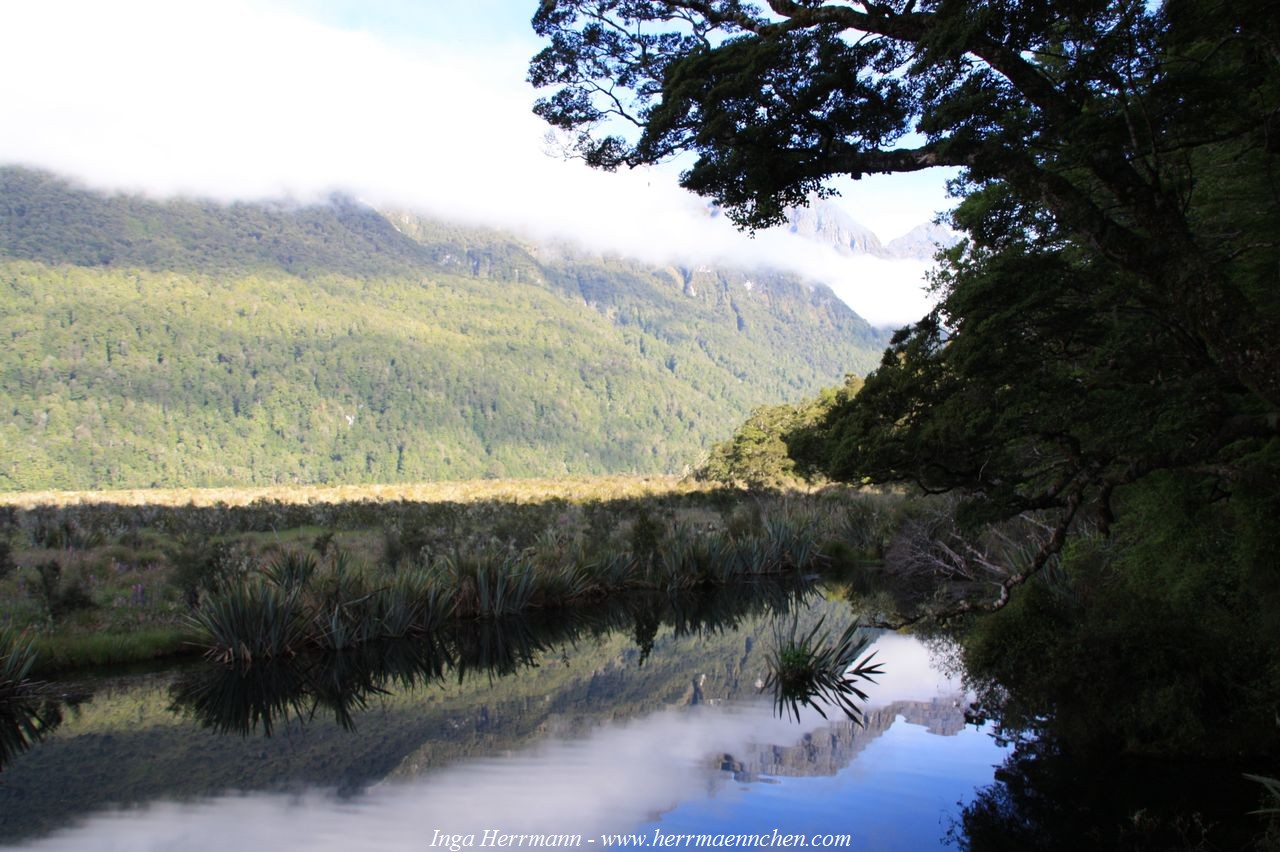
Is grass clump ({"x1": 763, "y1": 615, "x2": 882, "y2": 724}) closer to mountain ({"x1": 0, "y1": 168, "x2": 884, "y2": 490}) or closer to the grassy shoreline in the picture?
the grassy shoreline

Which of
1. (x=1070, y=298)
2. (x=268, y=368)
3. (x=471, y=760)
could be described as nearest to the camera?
(x=1070, y=298)

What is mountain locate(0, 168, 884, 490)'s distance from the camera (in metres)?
109

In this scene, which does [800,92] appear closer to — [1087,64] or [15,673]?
[1087,64]

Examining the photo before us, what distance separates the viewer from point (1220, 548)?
866 centimetres

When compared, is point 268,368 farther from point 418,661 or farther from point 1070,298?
point 1070,298

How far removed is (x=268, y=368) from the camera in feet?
447

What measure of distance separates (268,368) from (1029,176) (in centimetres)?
14360

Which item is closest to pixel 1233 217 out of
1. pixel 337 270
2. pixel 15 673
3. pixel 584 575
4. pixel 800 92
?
pixel 800 92

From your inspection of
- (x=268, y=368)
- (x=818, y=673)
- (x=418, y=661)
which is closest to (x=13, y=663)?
(x=418, y=661)

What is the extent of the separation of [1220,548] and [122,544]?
725 inches

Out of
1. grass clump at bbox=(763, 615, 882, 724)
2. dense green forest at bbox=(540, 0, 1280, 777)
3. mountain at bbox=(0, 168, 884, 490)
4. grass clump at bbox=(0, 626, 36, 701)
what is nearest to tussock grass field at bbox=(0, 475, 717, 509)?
grass clump at bbox=(763, 615, 882, 724)

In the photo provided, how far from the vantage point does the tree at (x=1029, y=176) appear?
18.3 ft

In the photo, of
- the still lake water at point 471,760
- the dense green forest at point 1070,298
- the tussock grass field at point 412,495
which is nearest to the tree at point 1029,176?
the dense green forest at point 1070,298

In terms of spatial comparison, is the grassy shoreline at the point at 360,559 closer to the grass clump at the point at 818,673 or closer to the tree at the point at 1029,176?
the grass clump at the point at 818,673
